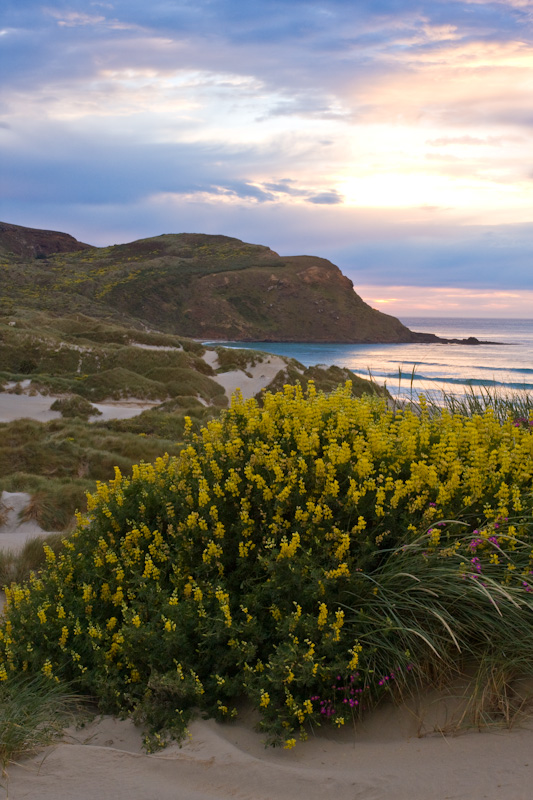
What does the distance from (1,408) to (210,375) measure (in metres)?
16.7

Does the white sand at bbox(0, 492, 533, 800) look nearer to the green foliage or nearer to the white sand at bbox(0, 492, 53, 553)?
the white sand at bbox(0, 492, 53, 553)

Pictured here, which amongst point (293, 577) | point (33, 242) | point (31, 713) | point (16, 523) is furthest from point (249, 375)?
point (33, 242)

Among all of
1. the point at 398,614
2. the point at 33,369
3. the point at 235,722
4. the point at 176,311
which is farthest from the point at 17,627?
the point at 176,311

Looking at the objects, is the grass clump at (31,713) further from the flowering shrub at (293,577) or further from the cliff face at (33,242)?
the cliff face at (33,242)

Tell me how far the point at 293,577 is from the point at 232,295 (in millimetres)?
128368

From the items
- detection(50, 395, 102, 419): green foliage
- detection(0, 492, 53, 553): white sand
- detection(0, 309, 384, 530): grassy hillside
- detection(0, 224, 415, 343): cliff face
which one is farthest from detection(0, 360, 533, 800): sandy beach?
detection(0, 224, 415, 343): cliff face

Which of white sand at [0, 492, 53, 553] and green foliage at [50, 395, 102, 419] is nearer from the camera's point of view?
white sand at [0, 492, 53, 553]

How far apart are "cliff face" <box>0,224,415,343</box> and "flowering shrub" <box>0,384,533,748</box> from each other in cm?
10037

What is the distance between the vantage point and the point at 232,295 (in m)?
129

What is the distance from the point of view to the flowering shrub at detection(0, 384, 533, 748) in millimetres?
3312

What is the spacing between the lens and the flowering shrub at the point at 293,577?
10.9ft

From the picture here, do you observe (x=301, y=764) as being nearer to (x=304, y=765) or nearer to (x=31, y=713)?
(x=304, y=765)

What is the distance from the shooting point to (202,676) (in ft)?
11.7

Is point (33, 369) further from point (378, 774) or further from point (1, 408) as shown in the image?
point (378, 774)
